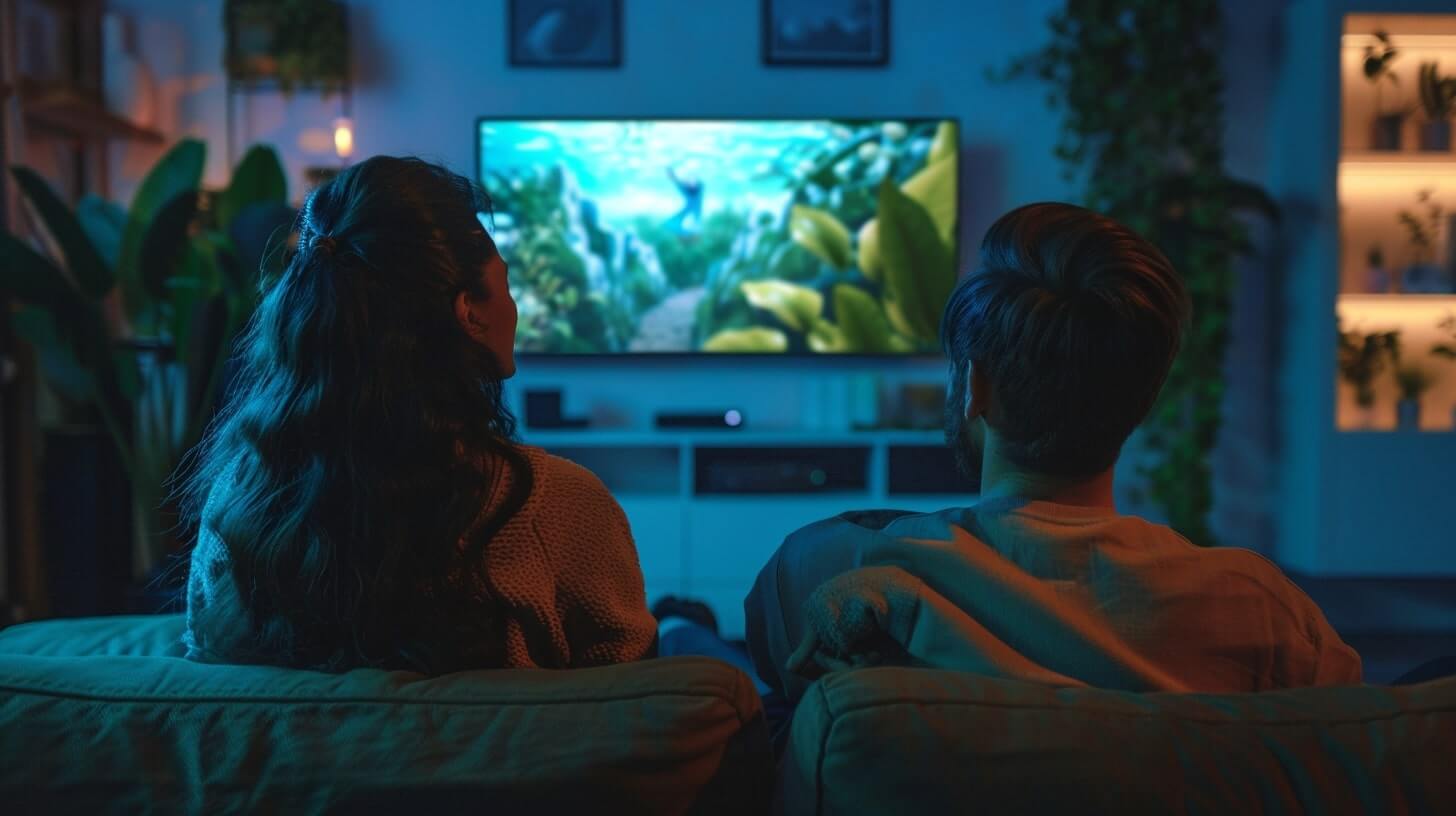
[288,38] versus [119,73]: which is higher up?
[288,38]

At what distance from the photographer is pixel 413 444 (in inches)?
33.3

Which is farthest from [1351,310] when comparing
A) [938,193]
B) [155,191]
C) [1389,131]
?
[155,191]

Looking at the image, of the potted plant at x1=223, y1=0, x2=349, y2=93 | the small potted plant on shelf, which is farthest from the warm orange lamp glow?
the small potted plant on shelf

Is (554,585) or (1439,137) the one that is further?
(1439,137)

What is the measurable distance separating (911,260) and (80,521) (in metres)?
2.71

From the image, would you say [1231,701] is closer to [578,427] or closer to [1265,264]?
[578,427]

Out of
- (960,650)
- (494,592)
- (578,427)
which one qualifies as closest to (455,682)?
(494,592)

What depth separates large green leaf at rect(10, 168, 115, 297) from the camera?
2.98 m

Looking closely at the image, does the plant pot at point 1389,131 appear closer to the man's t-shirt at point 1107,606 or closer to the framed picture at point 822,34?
the framed picture at point 822,34

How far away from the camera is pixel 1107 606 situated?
77cm

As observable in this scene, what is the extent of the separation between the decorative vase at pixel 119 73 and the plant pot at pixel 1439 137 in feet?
13.9

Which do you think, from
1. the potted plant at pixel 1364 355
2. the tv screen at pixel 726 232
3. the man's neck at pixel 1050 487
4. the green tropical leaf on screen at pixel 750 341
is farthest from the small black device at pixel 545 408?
the man's neck at pixel 1050 487

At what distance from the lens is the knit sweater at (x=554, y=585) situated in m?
0.89

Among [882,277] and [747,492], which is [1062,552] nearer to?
[747,492]
